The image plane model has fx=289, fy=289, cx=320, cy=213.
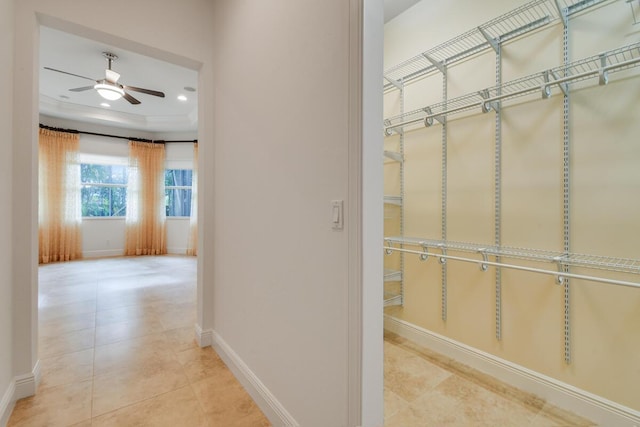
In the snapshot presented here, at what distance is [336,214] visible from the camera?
1.15 meters

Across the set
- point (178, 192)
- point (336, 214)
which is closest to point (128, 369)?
point (336, 214)

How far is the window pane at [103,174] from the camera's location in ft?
21.0

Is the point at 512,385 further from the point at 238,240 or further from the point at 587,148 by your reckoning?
the point at 238,240

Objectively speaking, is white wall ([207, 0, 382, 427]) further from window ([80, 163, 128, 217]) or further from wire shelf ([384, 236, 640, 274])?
window ([80, 163, 128, 217])

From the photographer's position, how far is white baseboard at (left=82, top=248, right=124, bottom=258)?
20.9ft

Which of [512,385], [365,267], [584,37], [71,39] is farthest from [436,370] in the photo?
[71,39]

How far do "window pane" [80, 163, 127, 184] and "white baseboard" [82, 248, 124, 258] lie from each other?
158 cm

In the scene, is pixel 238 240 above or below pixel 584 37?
below

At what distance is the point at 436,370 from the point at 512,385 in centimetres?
45

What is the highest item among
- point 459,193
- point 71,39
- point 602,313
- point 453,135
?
point 71,39

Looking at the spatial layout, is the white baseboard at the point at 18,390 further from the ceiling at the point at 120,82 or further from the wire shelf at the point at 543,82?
the ceiling at the point at 120,82

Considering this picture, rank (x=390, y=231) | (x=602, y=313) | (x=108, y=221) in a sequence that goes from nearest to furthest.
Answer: (x=602, y=313), (x=390, y=231), (x=108, y=221)

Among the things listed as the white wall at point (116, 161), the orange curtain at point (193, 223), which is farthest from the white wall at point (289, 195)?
the white wall at point (116, 161)

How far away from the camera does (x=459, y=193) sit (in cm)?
220
